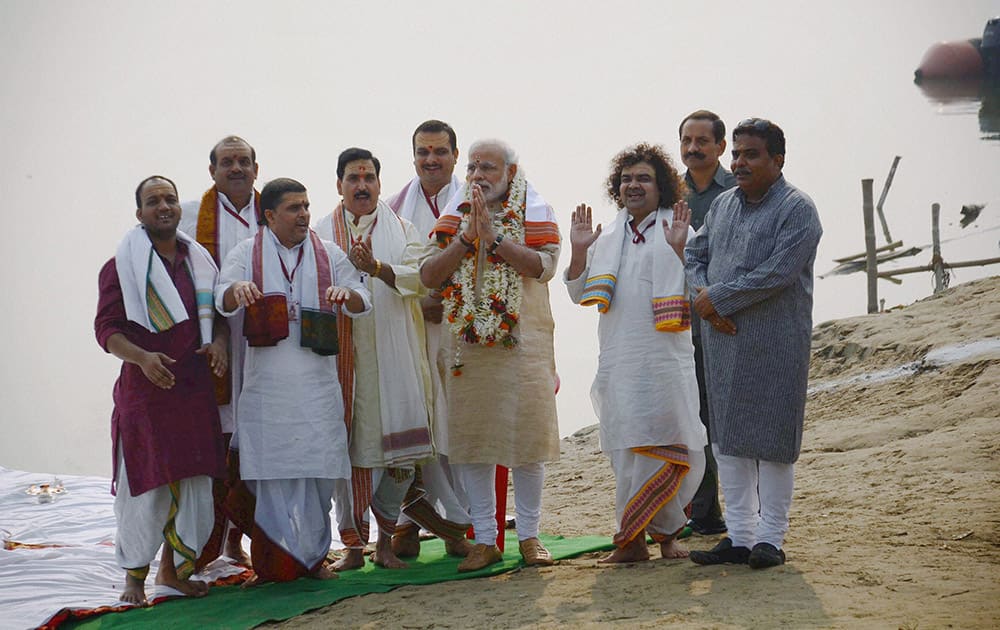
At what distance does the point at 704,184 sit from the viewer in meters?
6.16

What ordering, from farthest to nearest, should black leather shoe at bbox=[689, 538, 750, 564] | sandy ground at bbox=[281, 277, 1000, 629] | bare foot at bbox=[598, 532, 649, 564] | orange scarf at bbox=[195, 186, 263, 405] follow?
1. orange scarf at bbox=[195, 186, 263, 405]
2. bare foot at bbox=[598, 532, 649, 564]
3. black leather shoe at bbox=[689, 538, 750, 564]
4. sandy ground at bbox=[281, 277, 1000, 629]

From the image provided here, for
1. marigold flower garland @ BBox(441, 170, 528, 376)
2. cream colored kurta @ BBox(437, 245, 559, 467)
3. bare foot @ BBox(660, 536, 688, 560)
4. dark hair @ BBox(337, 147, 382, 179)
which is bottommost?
bare foot @ BBox(660, 536, 688, 560)

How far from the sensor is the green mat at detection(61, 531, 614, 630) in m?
4.86

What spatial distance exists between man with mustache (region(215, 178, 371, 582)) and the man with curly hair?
4.08 ft

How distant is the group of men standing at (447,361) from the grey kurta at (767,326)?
1 cm

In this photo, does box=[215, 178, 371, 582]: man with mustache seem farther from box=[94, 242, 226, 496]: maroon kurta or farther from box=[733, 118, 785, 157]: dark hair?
box=[733, 118, 785, 157]: dark hair

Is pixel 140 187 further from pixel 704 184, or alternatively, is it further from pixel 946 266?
pixel 946 266

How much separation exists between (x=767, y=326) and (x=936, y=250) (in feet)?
41.3

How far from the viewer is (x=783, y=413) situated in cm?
482

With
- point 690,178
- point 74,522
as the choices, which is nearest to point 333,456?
point 690,178

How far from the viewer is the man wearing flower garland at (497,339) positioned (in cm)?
541

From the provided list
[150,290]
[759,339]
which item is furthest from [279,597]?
[759,339]

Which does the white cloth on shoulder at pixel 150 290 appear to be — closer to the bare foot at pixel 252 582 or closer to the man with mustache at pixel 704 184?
the bare foot at pixel 252 582

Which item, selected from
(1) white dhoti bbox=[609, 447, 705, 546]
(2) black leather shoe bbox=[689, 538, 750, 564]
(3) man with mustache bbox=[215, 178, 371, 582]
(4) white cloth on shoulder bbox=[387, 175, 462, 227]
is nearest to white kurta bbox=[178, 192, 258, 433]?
(3) man with mustache bbox=[215, 178, 371, 582]
